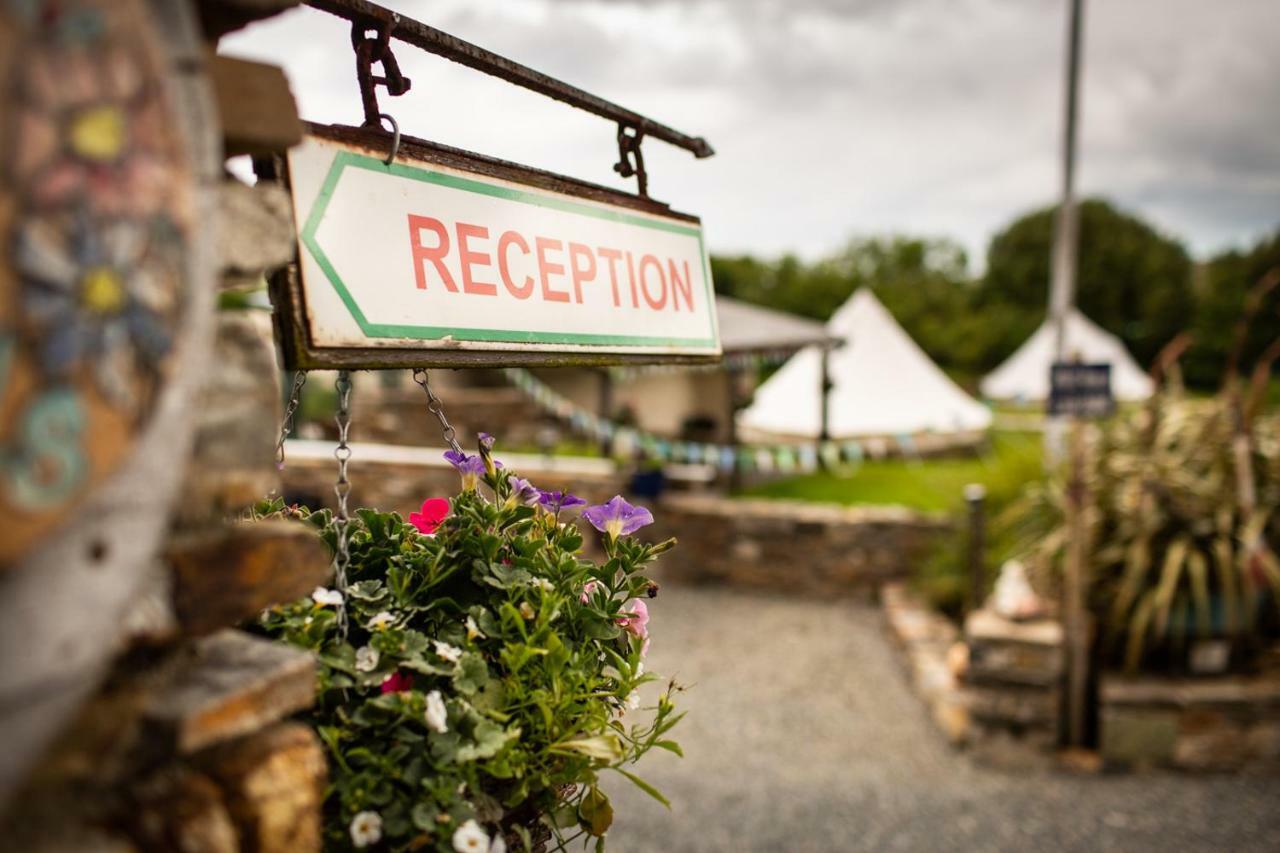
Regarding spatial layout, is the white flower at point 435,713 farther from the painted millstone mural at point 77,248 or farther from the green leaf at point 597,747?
the painted millstone mural at point 77,248

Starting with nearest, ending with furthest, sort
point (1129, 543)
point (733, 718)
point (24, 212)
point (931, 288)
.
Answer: point (24, 212) < point (1129, 543) < point (733, 718) < point (931, 288)

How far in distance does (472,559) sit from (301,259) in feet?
1.49

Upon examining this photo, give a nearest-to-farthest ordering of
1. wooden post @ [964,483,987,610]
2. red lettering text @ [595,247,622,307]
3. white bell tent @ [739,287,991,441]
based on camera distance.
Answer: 1. red lettering text @ [595,247,622,307]
2. wooden post @ [964,483,987,610]
3. white bell tent @ [739,287,991,441]

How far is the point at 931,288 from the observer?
35.4 meters

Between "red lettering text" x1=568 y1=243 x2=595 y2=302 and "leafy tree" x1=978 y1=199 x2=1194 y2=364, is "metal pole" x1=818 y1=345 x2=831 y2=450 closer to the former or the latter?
"red lettering text" x1=568 y1=243 x2=595 y2=302

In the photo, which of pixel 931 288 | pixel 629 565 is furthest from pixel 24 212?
pixel 931 288

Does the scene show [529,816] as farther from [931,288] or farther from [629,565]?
[931,288]

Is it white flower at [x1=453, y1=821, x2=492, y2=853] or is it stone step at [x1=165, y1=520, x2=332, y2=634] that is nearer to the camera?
stone step at [x1=165, y1=520, x2=332, y2=634]

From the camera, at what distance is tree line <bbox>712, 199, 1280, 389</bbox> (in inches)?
1152

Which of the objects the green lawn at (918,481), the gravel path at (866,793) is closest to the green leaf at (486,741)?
the gravel path at (866,793)

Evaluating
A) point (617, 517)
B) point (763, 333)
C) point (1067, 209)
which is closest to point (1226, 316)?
point (763, 333)

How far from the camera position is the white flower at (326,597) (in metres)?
1.01

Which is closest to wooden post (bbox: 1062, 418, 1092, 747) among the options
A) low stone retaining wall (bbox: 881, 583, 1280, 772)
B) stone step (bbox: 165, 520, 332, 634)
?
low stone retaining wall (bbox: 881, 583, 1280, 772)

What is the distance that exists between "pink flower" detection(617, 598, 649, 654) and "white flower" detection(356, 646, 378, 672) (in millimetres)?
341
